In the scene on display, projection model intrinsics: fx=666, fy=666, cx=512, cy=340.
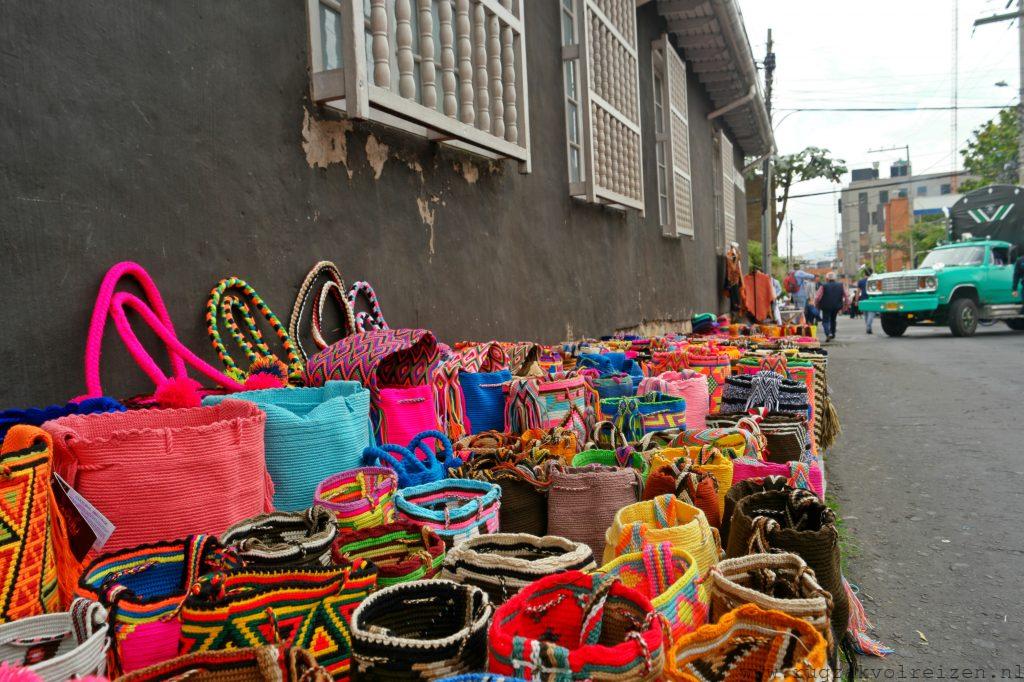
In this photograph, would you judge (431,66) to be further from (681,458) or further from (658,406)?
(681,458)

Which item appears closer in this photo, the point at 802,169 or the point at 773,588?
the point at 773,588

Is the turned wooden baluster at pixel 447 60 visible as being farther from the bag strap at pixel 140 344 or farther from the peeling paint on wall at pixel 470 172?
the bag strap at pixel 140 344

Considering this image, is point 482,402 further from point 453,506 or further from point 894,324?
point 894,324

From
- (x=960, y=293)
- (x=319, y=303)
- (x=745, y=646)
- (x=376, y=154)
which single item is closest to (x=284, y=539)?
(x=745, y=646)

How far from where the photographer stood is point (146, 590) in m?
1.18

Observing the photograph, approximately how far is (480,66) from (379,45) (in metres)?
1.04

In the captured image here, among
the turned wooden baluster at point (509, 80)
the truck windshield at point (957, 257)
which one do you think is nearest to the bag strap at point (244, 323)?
the turned wooden baluster at point (509, 80)

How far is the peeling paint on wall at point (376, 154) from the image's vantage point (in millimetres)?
3100

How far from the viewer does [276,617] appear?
1.03 m

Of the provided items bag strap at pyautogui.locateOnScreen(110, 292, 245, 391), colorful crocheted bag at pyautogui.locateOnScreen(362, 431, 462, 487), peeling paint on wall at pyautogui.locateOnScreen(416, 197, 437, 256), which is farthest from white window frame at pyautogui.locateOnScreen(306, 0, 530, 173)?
colorful crocheted bag at pyautogui.locateOnScreen(362, 431, 462, 487)

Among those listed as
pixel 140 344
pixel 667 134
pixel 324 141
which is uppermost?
pixel 667 134

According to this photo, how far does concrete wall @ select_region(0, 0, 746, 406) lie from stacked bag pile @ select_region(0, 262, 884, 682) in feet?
0.40

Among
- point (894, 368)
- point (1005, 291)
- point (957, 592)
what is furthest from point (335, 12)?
point (1005, 291)

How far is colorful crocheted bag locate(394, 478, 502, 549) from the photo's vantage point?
1453mm
